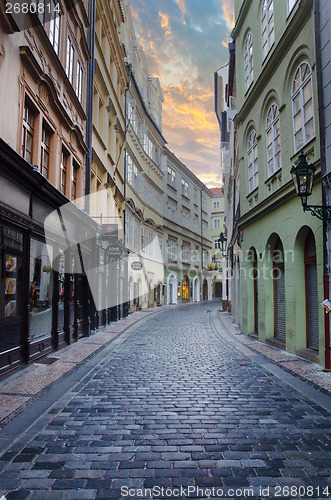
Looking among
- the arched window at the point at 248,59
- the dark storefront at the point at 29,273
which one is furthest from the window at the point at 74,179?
the arched window at the point at 248,59

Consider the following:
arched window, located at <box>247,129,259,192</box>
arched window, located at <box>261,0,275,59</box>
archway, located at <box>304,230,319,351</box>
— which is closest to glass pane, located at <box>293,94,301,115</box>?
arched window, located at <box>261,0,275,59</box>

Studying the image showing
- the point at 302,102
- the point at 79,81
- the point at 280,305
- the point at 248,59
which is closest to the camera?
the point at 302,102

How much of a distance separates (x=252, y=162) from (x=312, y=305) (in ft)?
23.2

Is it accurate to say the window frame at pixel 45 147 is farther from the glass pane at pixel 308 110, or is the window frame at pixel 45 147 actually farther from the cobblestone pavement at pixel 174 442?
the glass pane at pixel 308 110

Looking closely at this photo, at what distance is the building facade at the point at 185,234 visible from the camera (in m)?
43.4

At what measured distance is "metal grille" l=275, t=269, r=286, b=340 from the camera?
12.3 metres

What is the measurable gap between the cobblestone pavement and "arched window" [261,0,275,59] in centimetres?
1073

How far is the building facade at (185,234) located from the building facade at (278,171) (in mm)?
26006

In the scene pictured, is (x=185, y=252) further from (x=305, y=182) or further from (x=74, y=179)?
(x=305, y=182)

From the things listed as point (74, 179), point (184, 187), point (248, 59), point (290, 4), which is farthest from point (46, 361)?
point (184, 187)

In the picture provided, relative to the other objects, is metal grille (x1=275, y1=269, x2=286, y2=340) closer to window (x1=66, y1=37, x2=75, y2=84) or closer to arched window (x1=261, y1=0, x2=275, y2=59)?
arched window (x1=261, y1=0, x2=275, y2=59)

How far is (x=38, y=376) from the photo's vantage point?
782cm

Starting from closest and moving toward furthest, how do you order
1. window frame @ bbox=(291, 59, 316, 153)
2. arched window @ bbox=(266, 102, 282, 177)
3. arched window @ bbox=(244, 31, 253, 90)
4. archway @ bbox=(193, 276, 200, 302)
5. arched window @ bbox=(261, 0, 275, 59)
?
window frame @ bbox=(291, 59, 316, 153) < arched window @ bbox=(266, 102, 282, 177) < arched window @ bbox=(261, 0, 275, 59) < arched window @ bbox=(244, 31, 253, 90) < archway @ bbox=(193, 276, 200, 302)

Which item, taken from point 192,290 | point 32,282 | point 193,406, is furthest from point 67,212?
point 192,290
